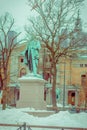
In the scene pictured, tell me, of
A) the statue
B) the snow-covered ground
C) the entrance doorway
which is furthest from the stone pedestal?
the entrance doorway

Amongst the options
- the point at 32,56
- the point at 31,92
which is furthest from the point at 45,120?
the point at 32,56

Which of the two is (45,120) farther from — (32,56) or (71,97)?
(71,97)

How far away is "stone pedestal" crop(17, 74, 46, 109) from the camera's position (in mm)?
12406

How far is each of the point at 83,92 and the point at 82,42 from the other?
16840 millimetres

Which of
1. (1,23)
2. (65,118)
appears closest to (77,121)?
(65,118)

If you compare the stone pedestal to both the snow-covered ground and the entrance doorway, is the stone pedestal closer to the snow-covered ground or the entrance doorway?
the snow-covered ground

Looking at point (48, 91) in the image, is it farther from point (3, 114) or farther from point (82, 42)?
point (3, 114)

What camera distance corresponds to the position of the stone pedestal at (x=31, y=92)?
12406 millimetres

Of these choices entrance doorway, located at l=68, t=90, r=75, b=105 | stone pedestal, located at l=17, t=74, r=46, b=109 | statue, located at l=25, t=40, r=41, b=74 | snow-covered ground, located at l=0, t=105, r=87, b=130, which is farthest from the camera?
entrance doorway, located at l=68, t=90, r=75, b=105

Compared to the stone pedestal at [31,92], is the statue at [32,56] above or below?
above

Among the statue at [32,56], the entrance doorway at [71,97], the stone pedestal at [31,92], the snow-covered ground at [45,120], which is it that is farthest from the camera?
the entrance doorway at [71,97]

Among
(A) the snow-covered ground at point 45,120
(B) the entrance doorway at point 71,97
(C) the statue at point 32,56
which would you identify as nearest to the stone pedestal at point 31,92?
(C) the statue at point 32,56

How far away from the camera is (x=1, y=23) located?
19109 mm

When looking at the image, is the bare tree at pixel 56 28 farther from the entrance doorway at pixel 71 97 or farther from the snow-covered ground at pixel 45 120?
the entrance doorway at pixel 71 97
